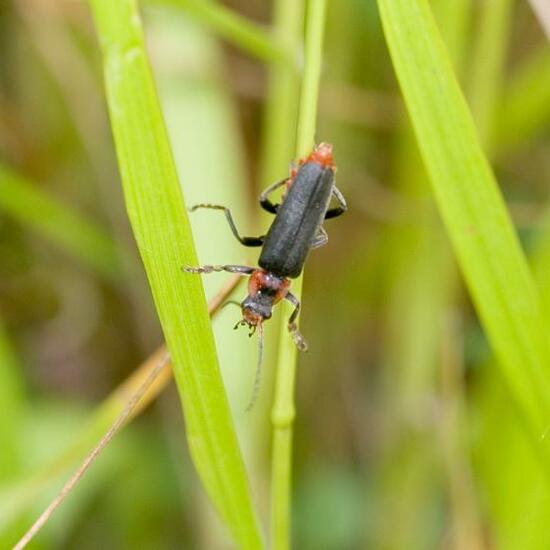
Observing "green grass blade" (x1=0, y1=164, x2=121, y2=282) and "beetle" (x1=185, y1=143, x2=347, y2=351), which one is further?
"green grass blade" (x1=0, y1=164, x2=121, y2=282)

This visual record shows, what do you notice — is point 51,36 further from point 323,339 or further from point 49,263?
point 323,339

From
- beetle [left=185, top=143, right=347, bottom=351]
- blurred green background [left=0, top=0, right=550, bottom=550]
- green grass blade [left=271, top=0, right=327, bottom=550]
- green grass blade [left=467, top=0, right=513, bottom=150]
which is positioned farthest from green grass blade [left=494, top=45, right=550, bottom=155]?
green grass blade [left=271, top=0, right=327, bottom=550]

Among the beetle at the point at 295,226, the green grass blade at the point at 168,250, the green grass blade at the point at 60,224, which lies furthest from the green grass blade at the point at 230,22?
the green grass blade at the point at 60,224

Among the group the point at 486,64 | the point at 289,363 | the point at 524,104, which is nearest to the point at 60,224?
the point at 486,64

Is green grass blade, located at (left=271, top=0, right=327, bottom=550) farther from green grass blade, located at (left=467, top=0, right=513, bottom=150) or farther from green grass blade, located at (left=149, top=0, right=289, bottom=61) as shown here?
green grass blade, located at (left=467, top=0, right=513, bottom=150)

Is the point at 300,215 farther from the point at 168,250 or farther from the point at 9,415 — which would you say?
the point at 9,415

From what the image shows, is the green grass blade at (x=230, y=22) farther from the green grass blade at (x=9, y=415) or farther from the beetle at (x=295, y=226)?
the green grass blade at (x=9, y=415)
